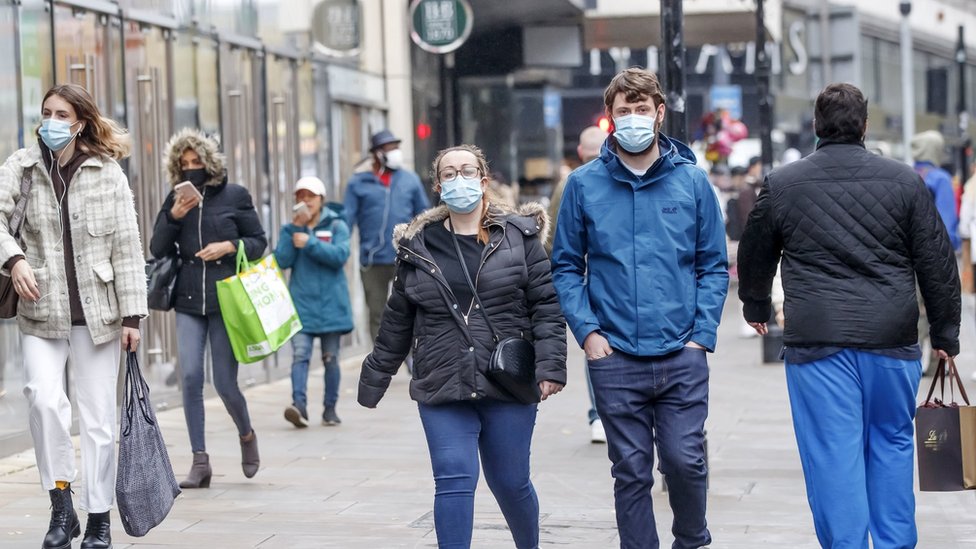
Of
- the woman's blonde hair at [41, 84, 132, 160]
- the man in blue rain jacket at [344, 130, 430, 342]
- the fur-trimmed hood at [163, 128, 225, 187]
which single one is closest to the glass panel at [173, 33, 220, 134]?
the man in blue rain jacket at [344, 130, 430, 342]

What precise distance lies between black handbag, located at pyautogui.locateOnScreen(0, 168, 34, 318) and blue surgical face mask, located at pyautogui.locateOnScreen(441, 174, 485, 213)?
1.91 meters

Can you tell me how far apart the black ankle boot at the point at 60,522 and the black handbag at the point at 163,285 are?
193 centimetres

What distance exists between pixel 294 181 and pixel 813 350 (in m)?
10.3

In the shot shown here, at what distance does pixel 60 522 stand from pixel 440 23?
1022cm

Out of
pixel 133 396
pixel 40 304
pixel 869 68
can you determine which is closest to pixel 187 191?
pixel 40 304

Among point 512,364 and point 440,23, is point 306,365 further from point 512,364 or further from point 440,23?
point 440,23

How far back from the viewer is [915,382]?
6152mm

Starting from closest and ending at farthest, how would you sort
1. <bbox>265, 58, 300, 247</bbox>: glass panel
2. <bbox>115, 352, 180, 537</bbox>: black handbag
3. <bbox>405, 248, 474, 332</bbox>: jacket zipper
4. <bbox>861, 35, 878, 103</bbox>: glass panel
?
<bbox>405, 248, 474, 332</bbox>: jacket zipper
<bbox>115, 352, 180, 537</bbox>: black handbag
<bbox>265, 58, 300, 247</bbox>: glass panel
<bbox>861, 35, 878, 103</bbox>: glass panel

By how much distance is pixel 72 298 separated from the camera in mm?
7094

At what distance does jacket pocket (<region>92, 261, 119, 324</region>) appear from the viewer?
23.1ft

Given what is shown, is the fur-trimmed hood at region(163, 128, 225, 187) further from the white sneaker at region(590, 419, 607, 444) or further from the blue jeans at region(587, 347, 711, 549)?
the blue jeans at region(587, 347, 711, 549)

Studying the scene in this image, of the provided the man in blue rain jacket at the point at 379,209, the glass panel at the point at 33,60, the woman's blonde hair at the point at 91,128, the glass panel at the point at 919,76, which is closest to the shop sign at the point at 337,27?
the man in blue rain jacket at the point at 379,209

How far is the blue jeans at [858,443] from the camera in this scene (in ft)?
20.0

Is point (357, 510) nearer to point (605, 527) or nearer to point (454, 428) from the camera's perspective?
point (605, 527)
